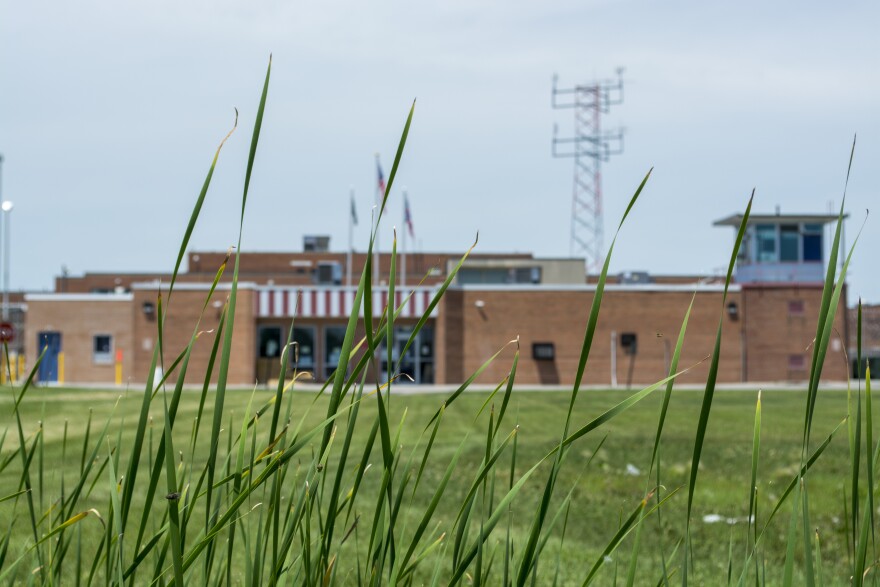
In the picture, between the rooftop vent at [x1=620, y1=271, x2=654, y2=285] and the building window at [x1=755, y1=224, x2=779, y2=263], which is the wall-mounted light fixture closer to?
the building window at [x1=755, y1=224, x2=779, y2=263]

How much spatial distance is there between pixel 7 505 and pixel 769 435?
11.9 meters

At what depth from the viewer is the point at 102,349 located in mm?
48406

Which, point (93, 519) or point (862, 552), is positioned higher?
point (862, 552)

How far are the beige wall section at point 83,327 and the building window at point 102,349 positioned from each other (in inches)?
2.4

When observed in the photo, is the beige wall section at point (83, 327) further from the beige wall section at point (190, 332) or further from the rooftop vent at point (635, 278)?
the rooftop vent at point (635, 278)

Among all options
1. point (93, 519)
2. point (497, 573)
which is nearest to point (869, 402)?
point (497, 573)

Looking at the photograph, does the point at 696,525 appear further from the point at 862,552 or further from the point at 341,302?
the point at 341,302

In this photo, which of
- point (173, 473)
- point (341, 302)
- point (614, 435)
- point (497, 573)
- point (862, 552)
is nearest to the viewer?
point (173, 473)

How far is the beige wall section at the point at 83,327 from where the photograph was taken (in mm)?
48094

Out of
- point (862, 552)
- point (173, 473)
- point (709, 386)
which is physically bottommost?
point (862, 552)

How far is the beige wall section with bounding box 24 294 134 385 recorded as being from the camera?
4809 centimetres

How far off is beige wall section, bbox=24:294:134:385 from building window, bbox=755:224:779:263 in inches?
1063

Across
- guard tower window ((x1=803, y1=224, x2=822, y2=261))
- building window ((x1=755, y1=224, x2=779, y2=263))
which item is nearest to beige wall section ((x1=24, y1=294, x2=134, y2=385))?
building window ((x1=755, y1=224, x2=779, y2=263))

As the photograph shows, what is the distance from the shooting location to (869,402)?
2068 millimetres
